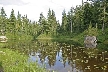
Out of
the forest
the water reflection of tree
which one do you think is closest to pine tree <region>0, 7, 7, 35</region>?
the forest

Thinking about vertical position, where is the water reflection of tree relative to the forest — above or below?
below

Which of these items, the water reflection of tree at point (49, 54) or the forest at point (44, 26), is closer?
the water reflection of tree at point (49, 54)

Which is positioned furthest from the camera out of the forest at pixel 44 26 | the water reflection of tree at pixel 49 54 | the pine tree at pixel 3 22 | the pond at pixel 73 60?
the pine tree at pixel 3 22

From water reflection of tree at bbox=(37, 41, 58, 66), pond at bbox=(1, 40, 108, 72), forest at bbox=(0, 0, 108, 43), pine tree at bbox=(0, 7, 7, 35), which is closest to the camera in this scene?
pond at bbox=(1, 40, 108, 72)

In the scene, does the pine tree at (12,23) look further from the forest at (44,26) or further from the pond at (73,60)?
the pond at (73,60)

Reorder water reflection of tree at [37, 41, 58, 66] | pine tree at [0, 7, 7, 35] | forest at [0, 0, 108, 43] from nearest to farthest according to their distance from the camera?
water reflection of tree at [37, 41, 58, 66]
forest at [0, 0, 108, 43]
pine tree at [0, 7, 7, 35]

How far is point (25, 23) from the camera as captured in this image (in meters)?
118

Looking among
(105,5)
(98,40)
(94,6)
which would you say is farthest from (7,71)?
(94,6)

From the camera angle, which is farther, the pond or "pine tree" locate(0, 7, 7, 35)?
"pine tree" locate(0, 7, 7, 35)

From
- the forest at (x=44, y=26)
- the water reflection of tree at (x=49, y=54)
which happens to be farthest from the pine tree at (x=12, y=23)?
the water reflection of tree at (x=49, y=54)

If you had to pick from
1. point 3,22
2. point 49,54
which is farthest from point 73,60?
point 3,22

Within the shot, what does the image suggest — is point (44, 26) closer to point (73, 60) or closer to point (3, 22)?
point (3, 22)

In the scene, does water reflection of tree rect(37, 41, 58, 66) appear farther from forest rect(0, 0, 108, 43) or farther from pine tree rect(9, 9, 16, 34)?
pine tree rect(9, 9, 16, 34)

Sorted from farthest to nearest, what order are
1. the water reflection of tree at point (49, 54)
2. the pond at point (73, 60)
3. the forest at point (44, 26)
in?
the forest at point (44, 26)
the water reflection of tree at point (49, 54)
the pond at point (73, 60)
